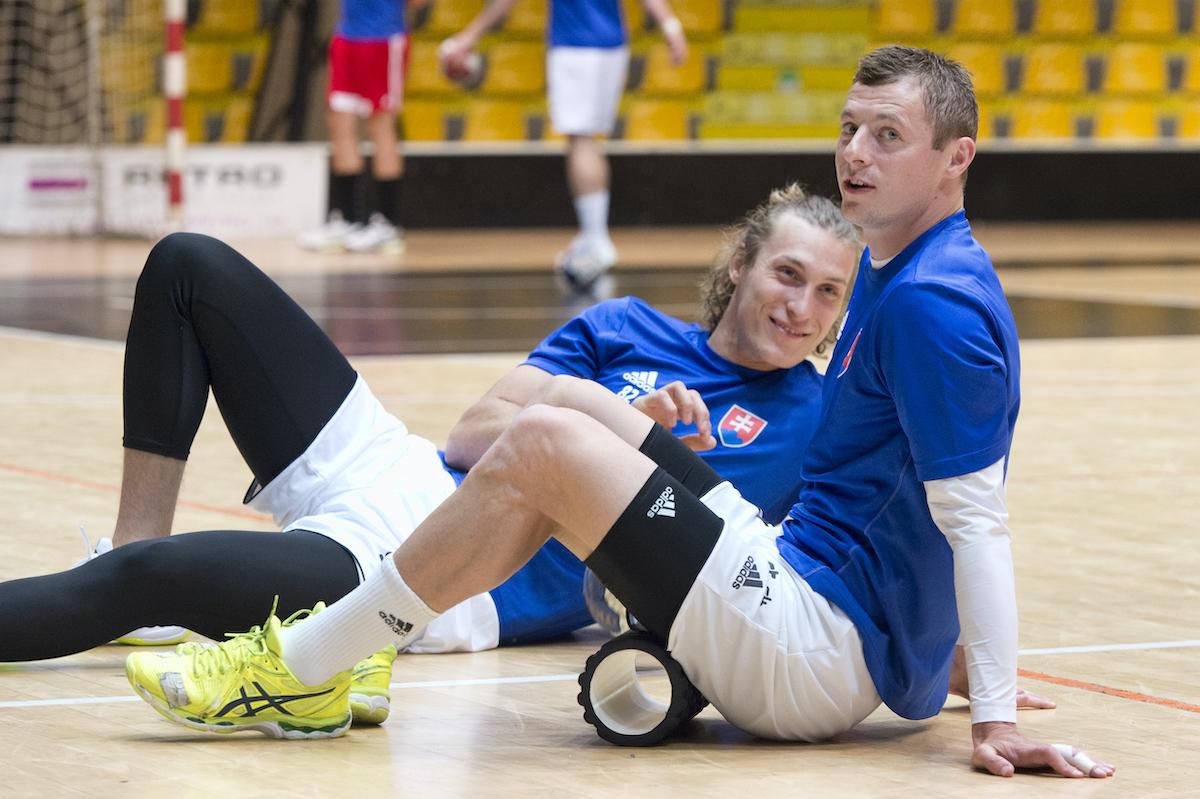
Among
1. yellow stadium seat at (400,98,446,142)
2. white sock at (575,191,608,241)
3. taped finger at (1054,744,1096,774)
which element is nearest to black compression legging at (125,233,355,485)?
taped finger at (1054,744,1096,774)

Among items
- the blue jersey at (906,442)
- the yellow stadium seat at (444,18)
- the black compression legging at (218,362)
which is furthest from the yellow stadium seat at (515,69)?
the blue jersey at (906,442)

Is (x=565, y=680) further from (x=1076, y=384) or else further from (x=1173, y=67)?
(x=1173, y=67)

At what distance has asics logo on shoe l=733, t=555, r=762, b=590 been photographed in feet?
7.67

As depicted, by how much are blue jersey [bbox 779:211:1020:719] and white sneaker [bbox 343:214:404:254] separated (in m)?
9.68

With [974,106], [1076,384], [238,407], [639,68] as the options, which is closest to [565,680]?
[238,407]

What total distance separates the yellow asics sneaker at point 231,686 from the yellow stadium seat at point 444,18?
13039 mm

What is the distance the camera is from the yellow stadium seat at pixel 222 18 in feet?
46.8

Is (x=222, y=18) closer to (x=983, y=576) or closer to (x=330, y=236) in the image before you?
(x=330, y=236)

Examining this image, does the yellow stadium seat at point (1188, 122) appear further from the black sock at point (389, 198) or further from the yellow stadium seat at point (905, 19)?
the black sock at point (389, 198)

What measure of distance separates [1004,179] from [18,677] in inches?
543

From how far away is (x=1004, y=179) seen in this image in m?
15.7

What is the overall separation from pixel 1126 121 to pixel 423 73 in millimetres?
5779

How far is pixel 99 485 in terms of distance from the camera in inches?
168

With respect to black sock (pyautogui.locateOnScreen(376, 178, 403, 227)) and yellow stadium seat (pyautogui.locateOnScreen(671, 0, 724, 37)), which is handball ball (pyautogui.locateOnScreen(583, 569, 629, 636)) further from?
yellow stadium seat (pyautogui.locateOnScreen(671, 0, 724, 37))
